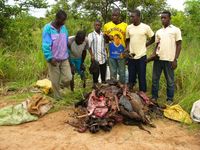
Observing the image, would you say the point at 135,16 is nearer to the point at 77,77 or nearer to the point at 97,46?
the point at 97,46

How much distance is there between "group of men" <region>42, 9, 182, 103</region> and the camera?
6.39 m

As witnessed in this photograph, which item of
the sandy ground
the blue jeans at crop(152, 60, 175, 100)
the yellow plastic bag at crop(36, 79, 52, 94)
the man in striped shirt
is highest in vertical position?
the man in striped shirt

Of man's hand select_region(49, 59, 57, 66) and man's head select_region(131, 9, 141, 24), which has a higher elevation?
man's head select_region(131, 9, 141, 24)

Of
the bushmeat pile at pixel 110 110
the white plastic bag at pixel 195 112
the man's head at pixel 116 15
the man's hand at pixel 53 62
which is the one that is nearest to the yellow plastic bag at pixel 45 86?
the man's hand at pixel 53 62

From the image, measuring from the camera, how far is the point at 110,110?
223 inches

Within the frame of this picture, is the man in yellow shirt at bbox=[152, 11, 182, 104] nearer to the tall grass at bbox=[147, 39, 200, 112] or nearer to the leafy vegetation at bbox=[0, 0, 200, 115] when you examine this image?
the tall grass at bbox=[147, 39, 200, 112]

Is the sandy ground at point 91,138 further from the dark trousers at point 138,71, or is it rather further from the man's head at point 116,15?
the man's head at point 116,15

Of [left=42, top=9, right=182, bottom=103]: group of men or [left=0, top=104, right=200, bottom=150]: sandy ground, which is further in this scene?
[left=42, top=9, right=182, bottom=103]: group of men

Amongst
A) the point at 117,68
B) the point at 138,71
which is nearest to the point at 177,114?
the point at 138,71

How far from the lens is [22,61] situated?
355 inches

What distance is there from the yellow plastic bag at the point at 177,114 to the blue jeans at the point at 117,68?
Result: 1.17 m

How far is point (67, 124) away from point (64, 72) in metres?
1.27

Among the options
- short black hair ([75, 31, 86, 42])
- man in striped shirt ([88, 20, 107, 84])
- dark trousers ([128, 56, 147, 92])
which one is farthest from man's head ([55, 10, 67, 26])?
dark trousers ([128, 56, 147, 92])

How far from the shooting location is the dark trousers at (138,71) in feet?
21.9
